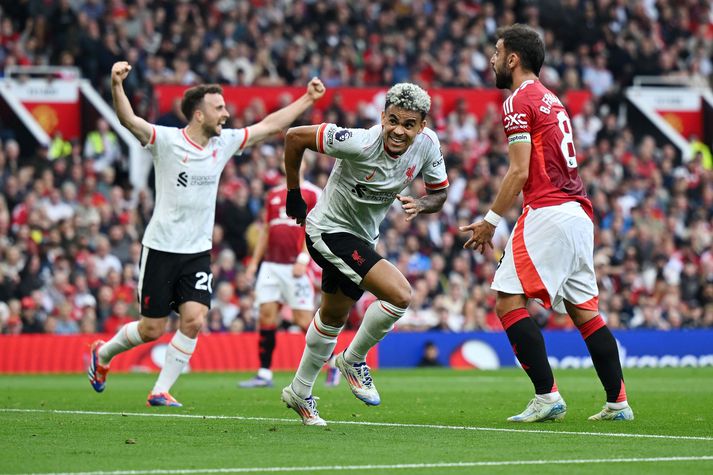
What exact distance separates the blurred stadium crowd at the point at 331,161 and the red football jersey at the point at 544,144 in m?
11.5

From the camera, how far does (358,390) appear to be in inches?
380

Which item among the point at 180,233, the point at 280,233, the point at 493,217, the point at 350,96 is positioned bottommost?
the point at 280,233

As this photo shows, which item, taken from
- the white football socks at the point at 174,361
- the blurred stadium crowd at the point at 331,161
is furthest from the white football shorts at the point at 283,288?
the blurred stadium crowd at the point at 331,161

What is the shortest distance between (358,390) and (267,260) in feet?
22.8

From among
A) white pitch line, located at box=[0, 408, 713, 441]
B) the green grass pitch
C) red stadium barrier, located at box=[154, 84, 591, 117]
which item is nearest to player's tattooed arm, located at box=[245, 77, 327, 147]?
the green grass pitch

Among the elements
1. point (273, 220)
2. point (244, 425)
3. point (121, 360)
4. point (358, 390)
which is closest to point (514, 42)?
point (358, 390)

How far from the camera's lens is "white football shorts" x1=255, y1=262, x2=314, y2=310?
1622cm

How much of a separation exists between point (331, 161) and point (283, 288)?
326 inches

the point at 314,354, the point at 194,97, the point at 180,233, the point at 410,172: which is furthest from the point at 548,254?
the point at 194,97

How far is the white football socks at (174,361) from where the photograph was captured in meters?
11.8

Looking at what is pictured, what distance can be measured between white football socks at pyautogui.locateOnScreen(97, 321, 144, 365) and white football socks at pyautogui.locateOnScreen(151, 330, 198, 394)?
345 millimetres

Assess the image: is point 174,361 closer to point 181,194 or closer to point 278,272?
point 181,194

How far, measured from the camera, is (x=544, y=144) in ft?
31.6

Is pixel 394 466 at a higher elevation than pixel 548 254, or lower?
lower
